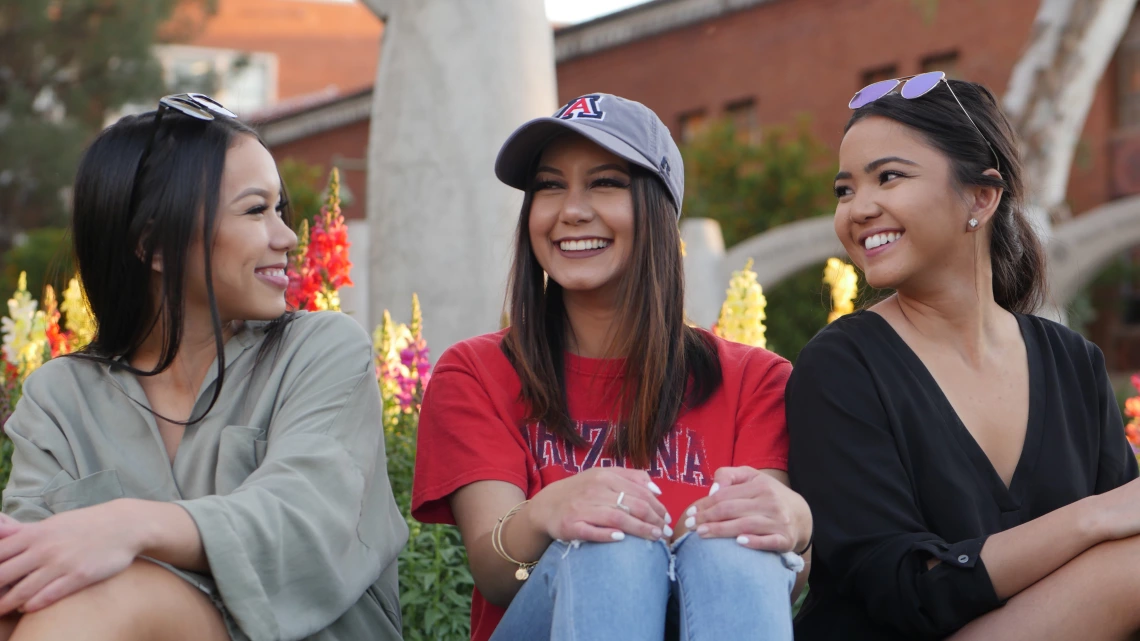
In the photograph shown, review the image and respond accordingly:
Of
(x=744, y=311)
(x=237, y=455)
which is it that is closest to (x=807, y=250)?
(x=744, y=311)

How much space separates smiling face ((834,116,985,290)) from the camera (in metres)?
2.96

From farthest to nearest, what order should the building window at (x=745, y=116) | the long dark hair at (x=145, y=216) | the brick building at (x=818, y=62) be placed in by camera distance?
the building window at (x=745, y=116)
the brick building at (x=818, y=62)
the long dark hair at (x=145, y=216)

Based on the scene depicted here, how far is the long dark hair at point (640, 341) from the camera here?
2.96 meters

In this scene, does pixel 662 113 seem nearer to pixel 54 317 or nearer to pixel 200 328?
pixel 54 317

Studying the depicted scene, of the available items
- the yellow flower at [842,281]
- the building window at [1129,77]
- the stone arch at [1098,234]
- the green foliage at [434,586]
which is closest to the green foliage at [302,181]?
the stone arch at [1098,234]

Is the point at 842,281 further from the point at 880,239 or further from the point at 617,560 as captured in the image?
the point at 617,560

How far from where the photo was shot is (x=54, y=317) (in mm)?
4973

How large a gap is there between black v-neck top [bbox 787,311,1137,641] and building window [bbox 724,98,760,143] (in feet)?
61.2

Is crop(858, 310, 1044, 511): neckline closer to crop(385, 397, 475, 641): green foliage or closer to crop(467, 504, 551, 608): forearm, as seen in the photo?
crop(467, 504, 551, 608): forearm

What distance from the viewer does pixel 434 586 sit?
12.3ft

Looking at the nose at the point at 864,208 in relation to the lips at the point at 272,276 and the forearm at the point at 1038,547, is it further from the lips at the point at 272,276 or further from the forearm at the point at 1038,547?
the lips at the point at 272,276

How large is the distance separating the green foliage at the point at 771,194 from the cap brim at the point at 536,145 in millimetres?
13258

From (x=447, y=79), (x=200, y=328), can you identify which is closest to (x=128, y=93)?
(x=447, y=79)

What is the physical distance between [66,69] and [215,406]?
26.0 metres
